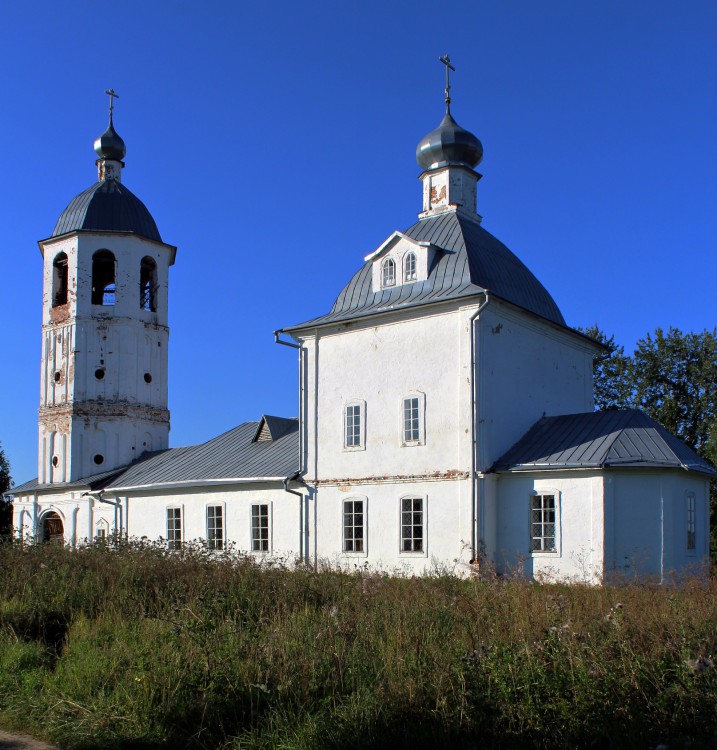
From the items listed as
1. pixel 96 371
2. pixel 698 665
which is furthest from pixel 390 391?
pixel 698 665

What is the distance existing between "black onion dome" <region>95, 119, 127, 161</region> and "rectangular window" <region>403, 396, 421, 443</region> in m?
15.9

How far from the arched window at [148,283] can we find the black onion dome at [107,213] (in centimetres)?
82

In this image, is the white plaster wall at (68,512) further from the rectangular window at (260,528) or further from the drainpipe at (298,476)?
the drainpipe at (298,476)

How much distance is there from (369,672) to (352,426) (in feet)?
41.9

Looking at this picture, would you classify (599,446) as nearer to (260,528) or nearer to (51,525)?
(260,528)

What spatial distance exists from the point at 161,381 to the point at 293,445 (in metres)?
7.69

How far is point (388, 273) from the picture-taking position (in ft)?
62.6

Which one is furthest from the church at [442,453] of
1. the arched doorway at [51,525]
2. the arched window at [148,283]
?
the arched window at [148,283]

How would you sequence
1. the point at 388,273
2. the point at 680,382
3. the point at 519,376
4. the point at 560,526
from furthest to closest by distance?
the point at 680,382 → the point at 388,273 → the point at 519,376 → the point at 560,526

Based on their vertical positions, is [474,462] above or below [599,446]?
below

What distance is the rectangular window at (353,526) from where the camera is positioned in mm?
18359

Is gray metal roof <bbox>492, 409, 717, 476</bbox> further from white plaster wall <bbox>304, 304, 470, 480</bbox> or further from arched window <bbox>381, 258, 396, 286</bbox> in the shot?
arched window <bbox>381, 258, 396, 286</bbox>

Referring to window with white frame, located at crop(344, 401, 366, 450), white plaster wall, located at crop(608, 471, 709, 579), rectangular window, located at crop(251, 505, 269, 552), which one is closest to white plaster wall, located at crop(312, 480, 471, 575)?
window with white frame, located at crop(344, 401, 366, 450)

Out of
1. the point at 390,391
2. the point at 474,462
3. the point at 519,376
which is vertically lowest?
the point at 474,462
